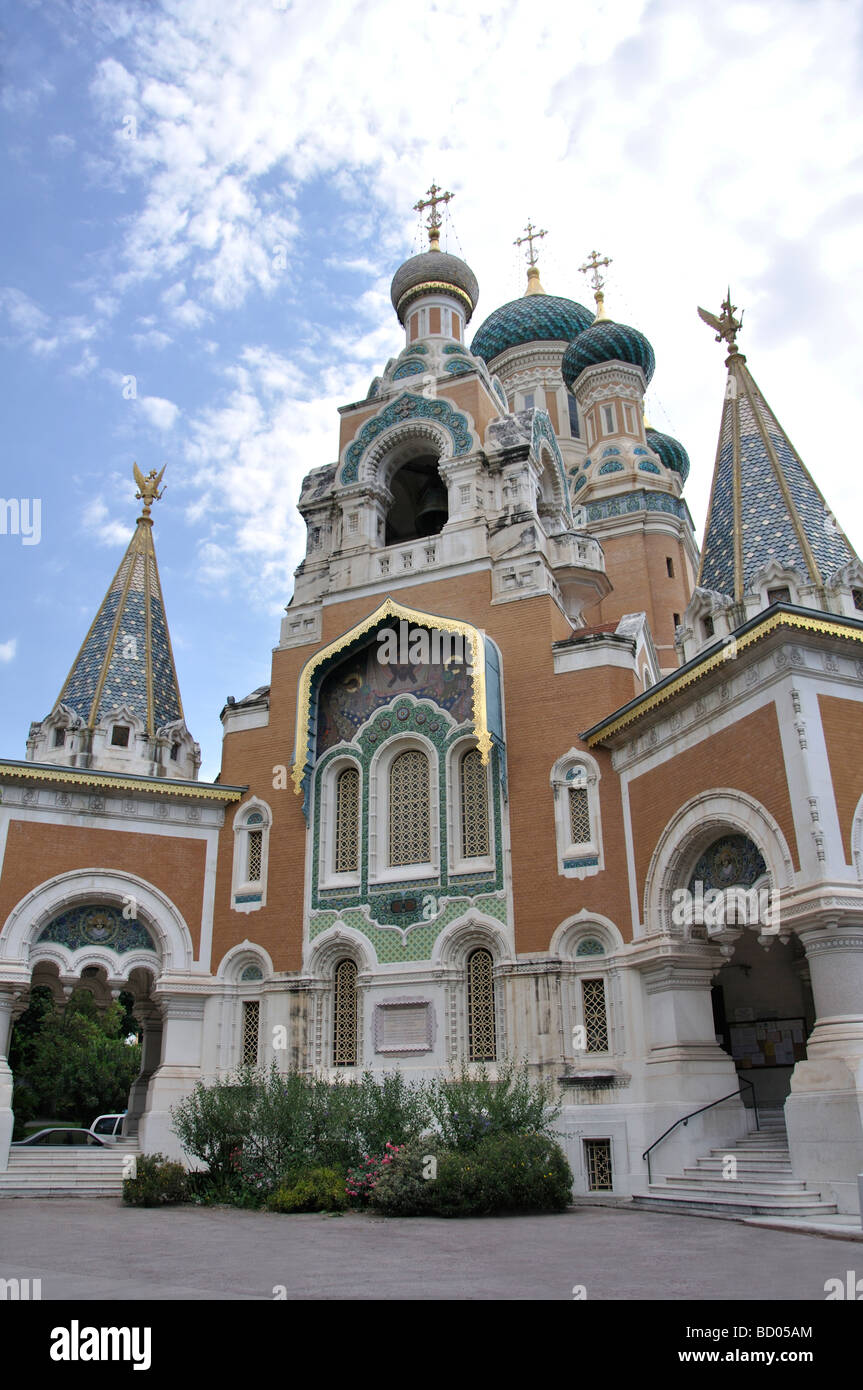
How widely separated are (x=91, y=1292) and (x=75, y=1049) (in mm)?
26804

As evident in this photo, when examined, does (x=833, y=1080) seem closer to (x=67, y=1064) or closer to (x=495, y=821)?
(x=495, y=821)

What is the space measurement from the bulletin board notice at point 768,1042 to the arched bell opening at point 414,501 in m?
10.5

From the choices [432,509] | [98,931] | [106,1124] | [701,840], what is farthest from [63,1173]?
[106,1124]

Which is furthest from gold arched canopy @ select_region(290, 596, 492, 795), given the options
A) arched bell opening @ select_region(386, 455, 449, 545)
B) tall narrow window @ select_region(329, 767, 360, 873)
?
arched bell opening @ select_region(386, 455, 449, 545)

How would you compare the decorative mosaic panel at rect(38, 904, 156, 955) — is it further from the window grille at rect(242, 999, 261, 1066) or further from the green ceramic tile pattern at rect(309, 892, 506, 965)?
the green ceramic tile pattern at rect(309, 892, 506, 965)

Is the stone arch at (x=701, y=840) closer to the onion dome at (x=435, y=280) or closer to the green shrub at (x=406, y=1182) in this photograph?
the green shrub at (x=406, y=1182)

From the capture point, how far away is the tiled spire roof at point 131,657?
60.3 feet

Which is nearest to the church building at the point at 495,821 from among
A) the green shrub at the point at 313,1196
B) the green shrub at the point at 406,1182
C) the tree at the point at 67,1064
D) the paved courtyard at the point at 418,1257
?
the paved courtyard at the point at 418,1257

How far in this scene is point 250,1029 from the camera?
640 inches

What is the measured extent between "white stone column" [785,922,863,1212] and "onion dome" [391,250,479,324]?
52.5ft

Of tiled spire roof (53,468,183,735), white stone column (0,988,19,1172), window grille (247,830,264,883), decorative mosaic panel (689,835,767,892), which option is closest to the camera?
decorative mosaic panel (689,835,767,892)

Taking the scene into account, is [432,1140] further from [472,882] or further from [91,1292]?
[91,1292]

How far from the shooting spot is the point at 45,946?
51.9 ft

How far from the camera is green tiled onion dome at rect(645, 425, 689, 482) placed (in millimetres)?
29719
